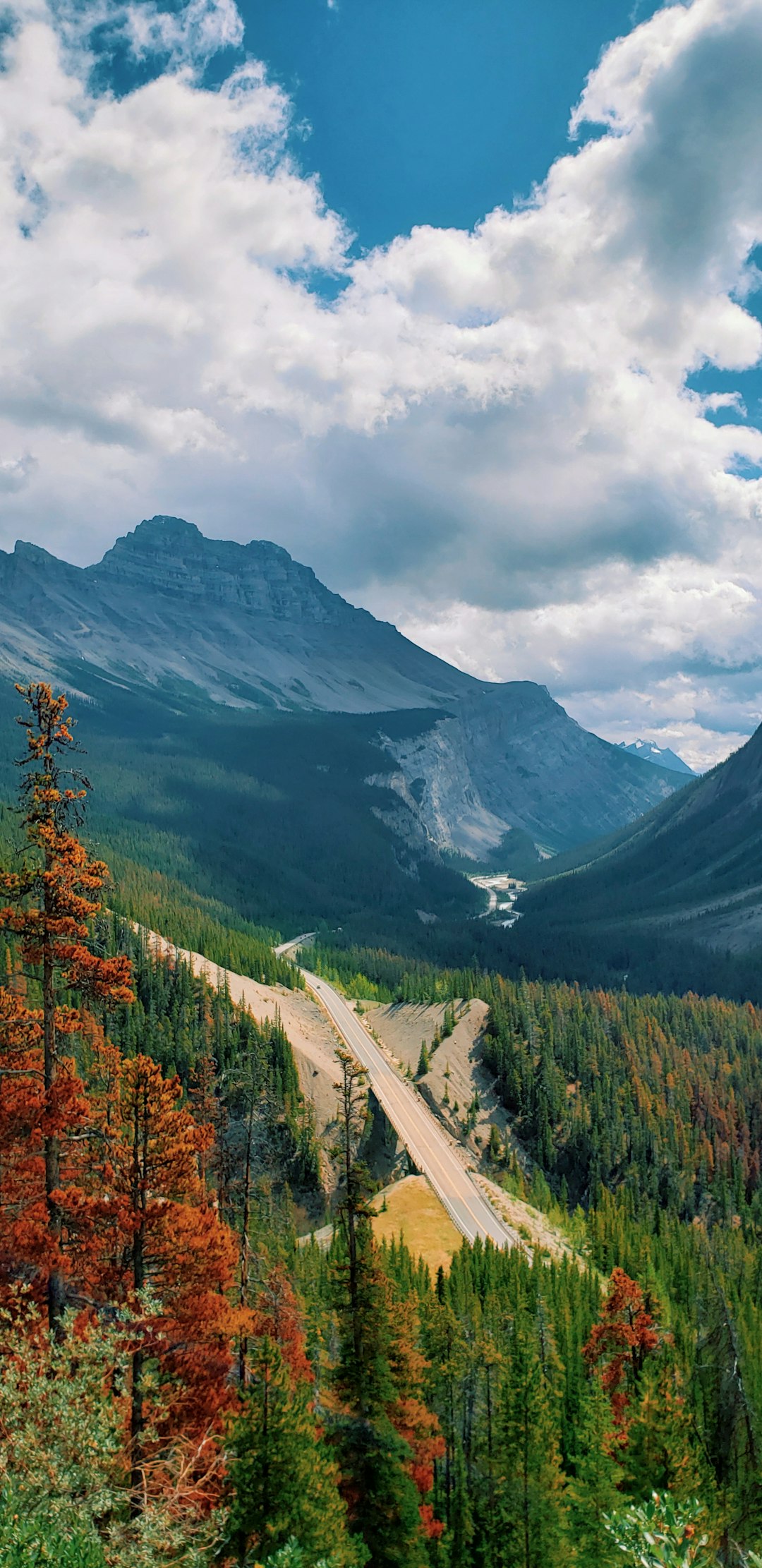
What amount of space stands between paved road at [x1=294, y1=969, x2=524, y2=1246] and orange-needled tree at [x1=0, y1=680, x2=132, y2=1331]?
60.5 meters

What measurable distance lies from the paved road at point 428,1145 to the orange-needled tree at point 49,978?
60495mm

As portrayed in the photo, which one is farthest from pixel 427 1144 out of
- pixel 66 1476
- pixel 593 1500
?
pixel 66 1476

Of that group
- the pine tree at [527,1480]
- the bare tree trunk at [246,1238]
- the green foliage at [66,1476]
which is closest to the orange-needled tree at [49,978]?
the green foliage at [66,1476]

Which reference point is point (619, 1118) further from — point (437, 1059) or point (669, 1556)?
point (669, 1556)

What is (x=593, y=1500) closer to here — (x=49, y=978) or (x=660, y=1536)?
(x=660, y=1536)

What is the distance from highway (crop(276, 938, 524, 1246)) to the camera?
81812 millimetres

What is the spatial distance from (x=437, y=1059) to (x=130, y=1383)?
4405 inches

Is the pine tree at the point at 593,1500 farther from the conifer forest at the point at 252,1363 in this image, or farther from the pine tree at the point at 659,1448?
the pine tree at the point at 659,1448

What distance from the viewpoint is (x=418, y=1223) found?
79.2 metres

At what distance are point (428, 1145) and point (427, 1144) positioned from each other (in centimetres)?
15

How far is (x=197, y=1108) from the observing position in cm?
4206

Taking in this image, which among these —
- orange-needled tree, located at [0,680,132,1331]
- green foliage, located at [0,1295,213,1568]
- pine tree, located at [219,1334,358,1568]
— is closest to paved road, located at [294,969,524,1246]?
pine tree, located at [219,1334,358,1568]

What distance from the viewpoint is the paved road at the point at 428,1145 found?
81.9 metres

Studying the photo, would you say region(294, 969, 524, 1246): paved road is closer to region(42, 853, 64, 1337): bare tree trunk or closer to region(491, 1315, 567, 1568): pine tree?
region(491, 1315, 567, 1568): pine tree
